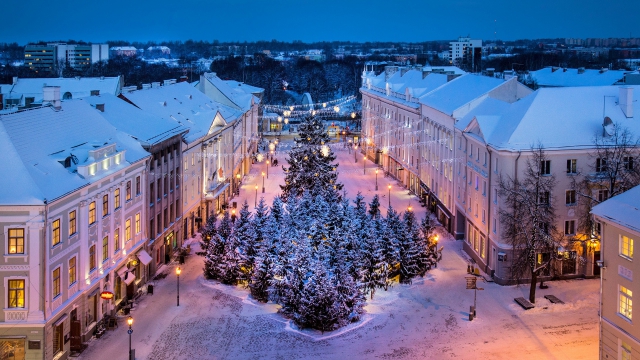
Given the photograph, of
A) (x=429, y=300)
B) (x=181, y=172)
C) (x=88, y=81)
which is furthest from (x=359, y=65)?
(x=429, y=300)

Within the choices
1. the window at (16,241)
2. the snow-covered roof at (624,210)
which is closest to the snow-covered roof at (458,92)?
the snow-covered roof at (624,210)

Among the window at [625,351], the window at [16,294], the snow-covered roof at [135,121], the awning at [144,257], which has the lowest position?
the window at [625,351]

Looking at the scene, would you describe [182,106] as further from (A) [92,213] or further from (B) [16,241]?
(B) [16,241]

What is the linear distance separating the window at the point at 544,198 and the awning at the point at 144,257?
2191 cm

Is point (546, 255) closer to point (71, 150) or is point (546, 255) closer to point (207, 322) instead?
point (207, 322)

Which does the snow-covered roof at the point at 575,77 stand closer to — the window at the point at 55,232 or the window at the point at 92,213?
the window at the point at 92,213

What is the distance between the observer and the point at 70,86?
8425cm

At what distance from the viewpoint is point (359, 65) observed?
585 ft

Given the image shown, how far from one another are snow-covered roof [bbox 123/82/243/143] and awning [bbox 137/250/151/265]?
13.0 meters

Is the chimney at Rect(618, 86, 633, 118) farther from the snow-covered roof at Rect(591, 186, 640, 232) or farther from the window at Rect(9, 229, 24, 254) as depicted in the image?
the window at Rect(9, 229, 24, 254)

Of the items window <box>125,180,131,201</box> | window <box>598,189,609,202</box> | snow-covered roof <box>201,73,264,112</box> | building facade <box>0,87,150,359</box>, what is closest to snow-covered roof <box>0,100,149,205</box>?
building facade <box>0,87,150,359</box>

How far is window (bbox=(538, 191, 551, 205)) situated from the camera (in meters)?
40.4

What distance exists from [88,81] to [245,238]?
51625mm

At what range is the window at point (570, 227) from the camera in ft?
136
